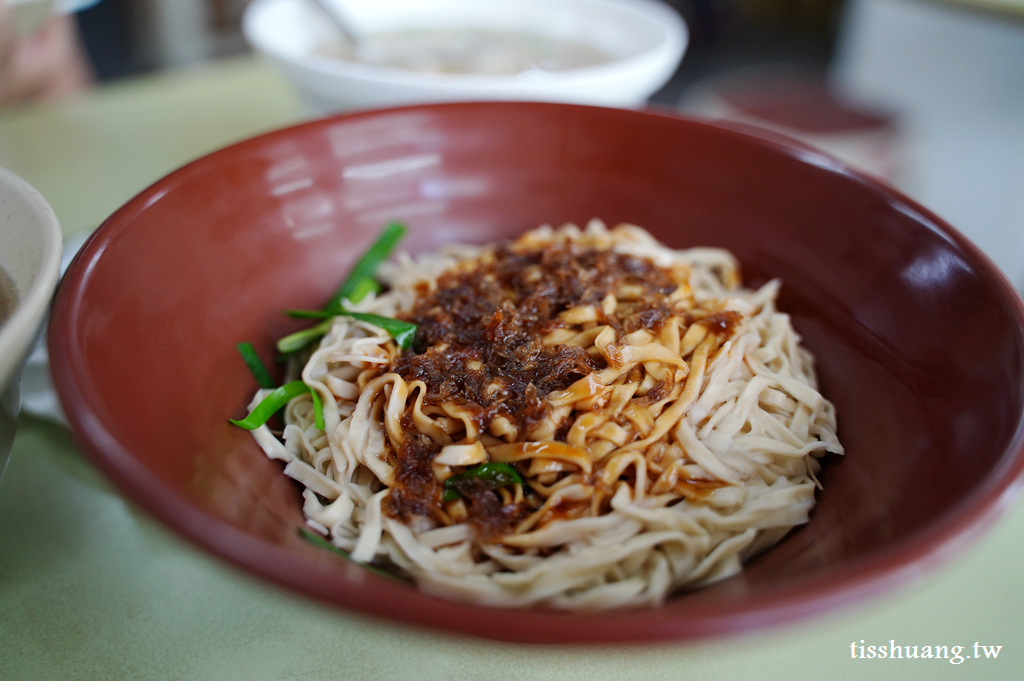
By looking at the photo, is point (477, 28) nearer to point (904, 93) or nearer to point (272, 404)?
point (272, 404)

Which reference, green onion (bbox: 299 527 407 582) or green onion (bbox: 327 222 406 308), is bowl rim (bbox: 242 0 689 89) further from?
green onion (bbox: 299 527 407 582)

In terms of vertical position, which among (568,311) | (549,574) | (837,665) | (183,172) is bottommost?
(837,665)

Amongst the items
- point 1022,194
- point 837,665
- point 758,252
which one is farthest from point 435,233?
point 1022,194

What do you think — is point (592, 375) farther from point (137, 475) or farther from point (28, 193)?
point (28, 193)

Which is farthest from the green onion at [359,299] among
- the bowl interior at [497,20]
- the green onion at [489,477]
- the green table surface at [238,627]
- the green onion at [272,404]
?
the bowl interior at [497,20]

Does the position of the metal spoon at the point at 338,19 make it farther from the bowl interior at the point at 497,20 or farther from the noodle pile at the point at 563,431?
the noodle pile at the point at 563,431

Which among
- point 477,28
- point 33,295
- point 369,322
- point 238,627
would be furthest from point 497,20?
point 238,627
